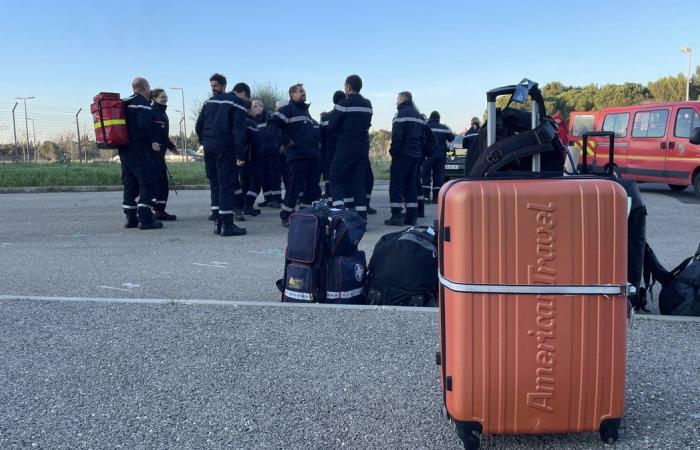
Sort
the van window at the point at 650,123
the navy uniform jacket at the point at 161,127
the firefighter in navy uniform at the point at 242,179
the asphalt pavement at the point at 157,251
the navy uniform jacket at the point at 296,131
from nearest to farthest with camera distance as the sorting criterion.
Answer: the asphalt pavement at the point at 157,251 → the navy uniform jacket at the point at 296,131 → the navy uniform jacket at the point at 161,127 → the firefighter in navy uniform at the point at 242,179 → the van window at the point at 650,123

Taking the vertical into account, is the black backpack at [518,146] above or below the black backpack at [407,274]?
above

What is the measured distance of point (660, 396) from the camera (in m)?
2.84

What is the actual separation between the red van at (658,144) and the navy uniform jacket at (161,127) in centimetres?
864

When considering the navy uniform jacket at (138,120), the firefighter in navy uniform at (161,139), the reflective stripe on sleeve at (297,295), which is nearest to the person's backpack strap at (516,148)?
the reflective stripe on sleeve at (297,295)

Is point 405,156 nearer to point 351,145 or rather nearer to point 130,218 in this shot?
point 351,145

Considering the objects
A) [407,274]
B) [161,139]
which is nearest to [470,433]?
[407,274]

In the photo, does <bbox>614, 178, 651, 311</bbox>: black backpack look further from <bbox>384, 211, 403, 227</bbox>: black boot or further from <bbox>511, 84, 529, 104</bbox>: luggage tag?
<bbox>384, 211, 403, 227</bbox>: black boot

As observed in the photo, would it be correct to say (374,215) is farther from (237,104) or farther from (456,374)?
(456,374)

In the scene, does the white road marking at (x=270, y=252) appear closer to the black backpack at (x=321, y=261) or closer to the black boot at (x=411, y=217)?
the black backpack at (x=321, y=261)

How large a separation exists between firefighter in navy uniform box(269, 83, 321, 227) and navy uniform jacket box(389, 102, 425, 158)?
120cm

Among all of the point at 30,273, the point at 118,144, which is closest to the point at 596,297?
the point at 30,273

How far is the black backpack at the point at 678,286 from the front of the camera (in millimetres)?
4098

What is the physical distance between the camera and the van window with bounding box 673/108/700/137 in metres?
13.1

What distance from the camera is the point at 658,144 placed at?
45.3 ft
